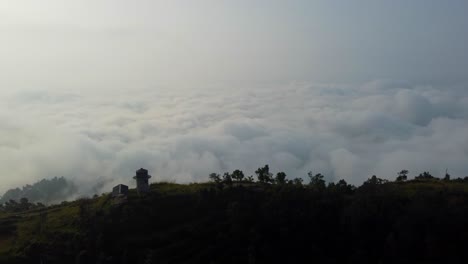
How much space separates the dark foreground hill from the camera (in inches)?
2559

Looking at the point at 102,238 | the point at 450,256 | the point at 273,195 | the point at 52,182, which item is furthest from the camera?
the point at 52,182

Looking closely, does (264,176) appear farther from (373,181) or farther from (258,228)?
(258,228)

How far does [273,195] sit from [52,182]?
119729 millimetres

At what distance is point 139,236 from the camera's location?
72375mm

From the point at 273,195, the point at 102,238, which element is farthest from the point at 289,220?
the point at 102,238

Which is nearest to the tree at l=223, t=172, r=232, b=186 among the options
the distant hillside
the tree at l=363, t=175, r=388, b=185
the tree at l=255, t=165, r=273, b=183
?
the tree at l=255, t=165, r=273, b=183

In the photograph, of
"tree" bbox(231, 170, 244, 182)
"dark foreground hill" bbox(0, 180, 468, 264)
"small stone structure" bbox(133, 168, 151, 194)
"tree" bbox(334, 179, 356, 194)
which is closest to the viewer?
"dark foreground hill" bbox(0, 180, 468, 264)

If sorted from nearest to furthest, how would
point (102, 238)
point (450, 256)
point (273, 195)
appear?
1. point (450, 256)
2. point (102, 238)
3. point (273, 195)

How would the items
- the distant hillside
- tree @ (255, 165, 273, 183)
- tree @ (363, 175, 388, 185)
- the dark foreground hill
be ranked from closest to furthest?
1. the dark foreground hill
2. tree @ (363, 175, 388, 185)
3. tree @ (255, 165, 273, 183)
4. the distant hillside

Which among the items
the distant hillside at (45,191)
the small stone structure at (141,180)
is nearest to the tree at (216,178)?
the small stone structure at (141,180)

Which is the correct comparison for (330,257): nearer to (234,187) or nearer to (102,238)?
(234,187)

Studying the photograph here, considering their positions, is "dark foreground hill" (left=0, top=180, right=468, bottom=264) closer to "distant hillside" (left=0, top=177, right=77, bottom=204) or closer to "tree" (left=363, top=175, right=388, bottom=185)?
"tree" (left=363, top=175, right=388, bottom=185)

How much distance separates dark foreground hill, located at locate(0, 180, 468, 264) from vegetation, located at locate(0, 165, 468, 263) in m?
0.12

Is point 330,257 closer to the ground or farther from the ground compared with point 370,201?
closer to the ground
